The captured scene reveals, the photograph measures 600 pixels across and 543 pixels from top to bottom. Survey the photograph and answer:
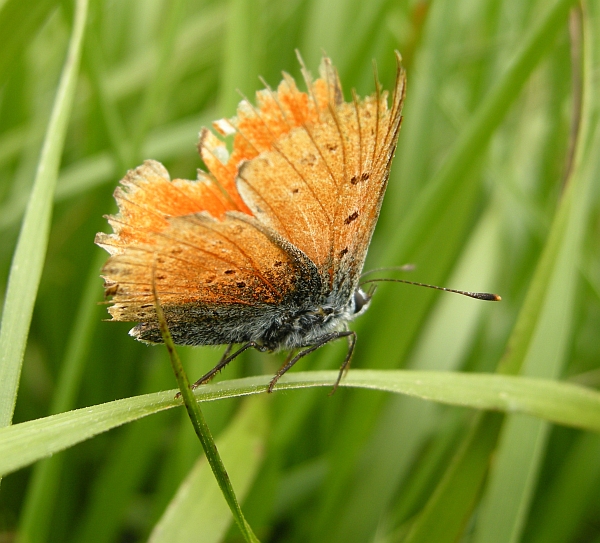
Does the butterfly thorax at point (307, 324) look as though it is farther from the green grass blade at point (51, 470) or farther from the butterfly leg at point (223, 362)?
the green grass blade at point (51, 470)

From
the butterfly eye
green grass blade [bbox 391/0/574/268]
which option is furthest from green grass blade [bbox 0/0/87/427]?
green grass blade [bbox 391/0/574/268]

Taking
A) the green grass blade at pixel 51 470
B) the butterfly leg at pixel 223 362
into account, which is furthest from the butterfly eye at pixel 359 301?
the green grass blade at pixel 51 470

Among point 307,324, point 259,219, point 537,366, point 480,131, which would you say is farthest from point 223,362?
point 480,131

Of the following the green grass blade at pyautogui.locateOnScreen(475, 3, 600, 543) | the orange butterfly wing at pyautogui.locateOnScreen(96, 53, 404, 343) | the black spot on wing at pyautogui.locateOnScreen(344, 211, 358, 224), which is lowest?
the green grass blade at pyautogui.locateOnScreen(475, 3, 600, 543)

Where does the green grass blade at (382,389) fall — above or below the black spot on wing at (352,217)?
below

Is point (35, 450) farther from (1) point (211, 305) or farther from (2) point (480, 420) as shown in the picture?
(2) point (480, 420)

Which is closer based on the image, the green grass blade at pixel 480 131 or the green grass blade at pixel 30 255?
the green grass blade at pixel 30 255

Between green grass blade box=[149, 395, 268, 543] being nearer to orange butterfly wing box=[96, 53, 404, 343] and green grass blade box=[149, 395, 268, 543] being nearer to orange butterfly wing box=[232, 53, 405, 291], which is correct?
orange butterfly wing box=[96, 53, 404, 343]

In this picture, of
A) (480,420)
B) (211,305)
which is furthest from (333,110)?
(480,420)

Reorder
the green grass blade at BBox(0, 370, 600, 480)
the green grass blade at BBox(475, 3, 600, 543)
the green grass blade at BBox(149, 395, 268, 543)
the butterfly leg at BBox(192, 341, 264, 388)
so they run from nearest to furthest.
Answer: the green grass blade at BBox(0, 370, 600, 480)
the green grass blade at BBox(149, 395, 268, 543)
the green grass blade at BBox(475, 3, 600, 543)
the butterfly leg at BBox(192, 341, 264, 388)
